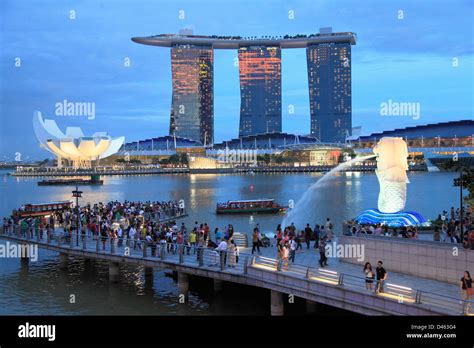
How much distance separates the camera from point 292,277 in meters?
13.2

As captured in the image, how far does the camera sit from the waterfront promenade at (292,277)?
35.9 ft

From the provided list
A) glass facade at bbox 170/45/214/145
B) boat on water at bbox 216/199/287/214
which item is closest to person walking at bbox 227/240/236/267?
boat on water at bbox 216/199/287/214

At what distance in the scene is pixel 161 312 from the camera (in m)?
16.0

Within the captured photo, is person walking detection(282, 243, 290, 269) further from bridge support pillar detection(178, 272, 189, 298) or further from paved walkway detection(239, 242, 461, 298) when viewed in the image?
bridge support pillar detection(178, 272, 189, 298)

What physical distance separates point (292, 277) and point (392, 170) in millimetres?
8769

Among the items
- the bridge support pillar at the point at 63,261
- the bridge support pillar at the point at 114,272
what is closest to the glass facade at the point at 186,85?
the bridge support pillar at the point at 63,261

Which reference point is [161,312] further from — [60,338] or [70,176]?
[70,176]

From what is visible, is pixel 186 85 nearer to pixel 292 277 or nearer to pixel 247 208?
pixel 247 208

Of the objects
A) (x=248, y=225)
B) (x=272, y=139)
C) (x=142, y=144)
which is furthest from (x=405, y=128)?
(x=248, y=225)

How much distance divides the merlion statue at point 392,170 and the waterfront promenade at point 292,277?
525 centimetres

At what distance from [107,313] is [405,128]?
14895 centimetres

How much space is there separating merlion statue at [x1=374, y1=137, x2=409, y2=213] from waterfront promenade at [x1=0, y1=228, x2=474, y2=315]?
17.2 ft

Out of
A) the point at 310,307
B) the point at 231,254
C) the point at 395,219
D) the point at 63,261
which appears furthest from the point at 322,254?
the point at 63,261

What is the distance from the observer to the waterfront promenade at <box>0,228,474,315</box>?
35.9 feet
